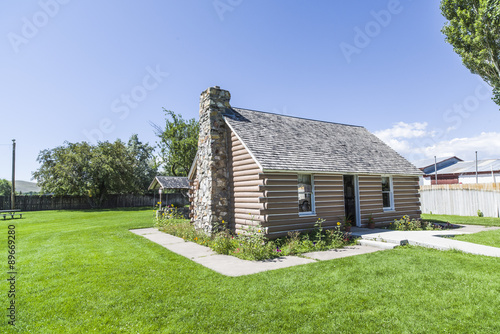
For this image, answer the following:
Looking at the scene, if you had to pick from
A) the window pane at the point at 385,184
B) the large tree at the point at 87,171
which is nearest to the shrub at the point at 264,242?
the window pane at the point at 385,184

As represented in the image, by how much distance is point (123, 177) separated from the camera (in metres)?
37.9

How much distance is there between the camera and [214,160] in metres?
12.0

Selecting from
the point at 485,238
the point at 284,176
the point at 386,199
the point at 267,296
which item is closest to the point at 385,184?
the point at 386,199

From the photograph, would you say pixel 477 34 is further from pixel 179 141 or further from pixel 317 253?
pixel 179 141

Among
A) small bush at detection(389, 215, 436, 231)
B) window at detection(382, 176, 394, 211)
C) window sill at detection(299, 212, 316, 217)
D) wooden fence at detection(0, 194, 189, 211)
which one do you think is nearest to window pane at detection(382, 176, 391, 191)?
window at detection(382, 176, 394, 211)

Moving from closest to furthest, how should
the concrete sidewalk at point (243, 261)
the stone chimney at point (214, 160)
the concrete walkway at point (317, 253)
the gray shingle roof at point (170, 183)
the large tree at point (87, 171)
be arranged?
the concrete sidewalk at point (243, 261), the concrete walkway at point (317, 253), the stone chimney at point (214, 160), the gray shingle roof at point (170, 183), the large tree at point (87, 171)

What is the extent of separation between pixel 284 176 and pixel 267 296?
18.6 feet

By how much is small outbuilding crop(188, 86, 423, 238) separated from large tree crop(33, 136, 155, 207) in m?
26.9

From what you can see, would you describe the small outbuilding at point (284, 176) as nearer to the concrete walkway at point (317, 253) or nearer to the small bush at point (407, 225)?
the small bush at point (407, 225)

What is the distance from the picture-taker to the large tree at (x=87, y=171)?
34312mm

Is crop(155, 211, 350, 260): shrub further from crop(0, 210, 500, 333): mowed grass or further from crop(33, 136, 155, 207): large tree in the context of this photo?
crop(33, 136, 155, 207): large tree

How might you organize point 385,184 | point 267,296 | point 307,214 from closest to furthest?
point 267,296, point 307,214, point 385,184

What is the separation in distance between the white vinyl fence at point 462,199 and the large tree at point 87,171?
111 ft

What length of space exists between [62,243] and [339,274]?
35.5 feet
